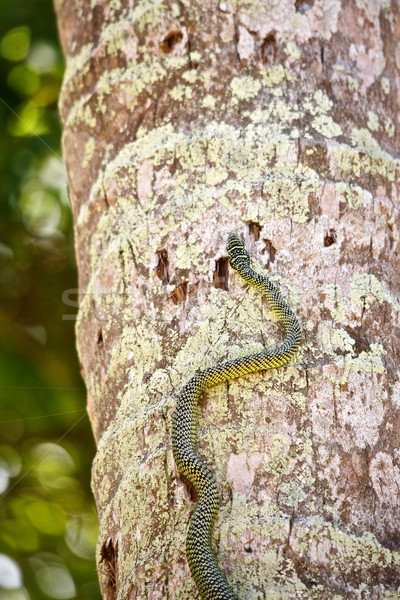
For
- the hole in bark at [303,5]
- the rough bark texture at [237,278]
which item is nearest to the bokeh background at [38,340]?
the rough bark texture at [237,278]

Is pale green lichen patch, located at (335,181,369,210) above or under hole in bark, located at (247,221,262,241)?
above

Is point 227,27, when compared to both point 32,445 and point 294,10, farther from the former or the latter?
point 32,445

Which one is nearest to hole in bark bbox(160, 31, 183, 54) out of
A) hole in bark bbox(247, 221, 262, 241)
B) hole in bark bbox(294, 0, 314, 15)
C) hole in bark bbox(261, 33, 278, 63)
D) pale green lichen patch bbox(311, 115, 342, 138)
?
hole in bark bbox(261, 33, 278, 63)

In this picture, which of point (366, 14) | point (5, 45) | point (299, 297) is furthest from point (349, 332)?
point (5, 45)

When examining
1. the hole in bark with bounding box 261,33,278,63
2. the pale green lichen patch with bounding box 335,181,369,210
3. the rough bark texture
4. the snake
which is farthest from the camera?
the hole in bark with bounding box 261,33,278,63

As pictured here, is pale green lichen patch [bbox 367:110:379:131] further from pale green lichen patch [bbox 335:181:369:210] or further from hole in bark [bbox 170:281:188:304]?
hole in bark [bbox 170:281:188:304]

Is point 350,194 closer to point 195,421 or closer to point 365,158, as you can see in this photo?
point 365,158
